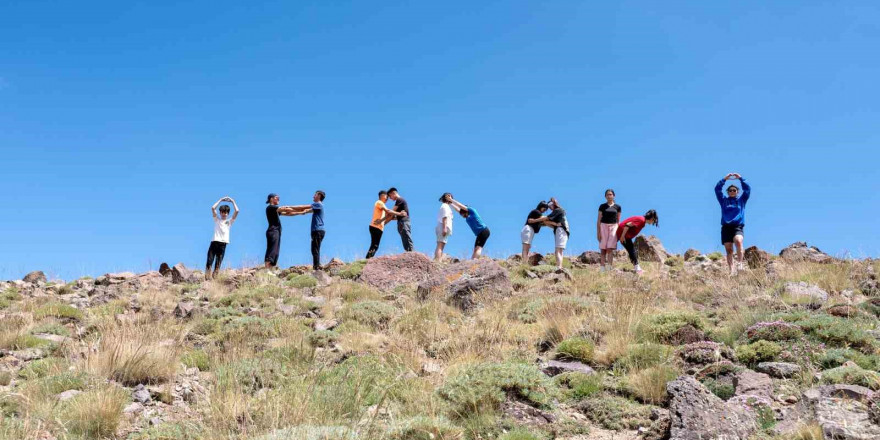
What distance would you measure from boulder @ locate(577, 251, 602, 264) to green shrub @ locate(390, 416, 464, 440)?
1558 cm

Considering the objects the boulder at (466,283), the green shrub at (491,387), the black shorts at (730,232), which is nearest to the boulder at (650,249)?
the black shorts at (730,232)

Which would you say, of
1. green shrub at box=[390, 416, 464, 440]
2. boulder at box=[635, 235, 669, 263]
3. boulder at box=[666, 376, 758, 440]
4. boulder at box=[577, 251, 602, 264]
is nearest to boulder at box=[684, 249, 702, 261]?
boulder at box=[635, 235, 669, 263]

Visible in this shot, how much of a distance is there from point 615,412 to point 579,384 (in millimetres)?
805

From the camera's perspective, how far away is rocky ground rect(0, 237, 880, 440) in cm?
572

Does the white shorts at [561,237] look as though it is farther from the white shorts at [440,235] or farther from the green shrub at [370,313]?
the green shrub at [370,313]

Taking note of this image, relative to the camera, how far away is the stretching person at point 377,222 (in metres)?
19.2

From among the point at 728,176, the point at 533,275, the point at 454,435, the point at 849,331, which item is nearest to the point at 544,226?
the point at 533,275

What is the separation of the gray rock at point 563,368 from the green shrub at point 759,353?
1.84 m

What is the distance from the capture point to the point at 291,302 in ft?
46.0

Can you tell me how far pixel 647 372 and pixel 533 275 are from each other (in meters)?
9.11

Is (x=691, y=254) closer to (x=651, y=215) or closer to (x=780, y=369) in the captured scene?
(x=651, y=215)

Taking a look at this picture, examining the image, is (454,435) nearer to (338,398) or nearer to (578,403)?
(338,398)

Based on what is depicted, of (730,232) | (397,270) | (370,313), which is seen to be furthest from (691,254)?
(370,313)

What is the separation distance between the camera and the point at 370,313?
1189cm
